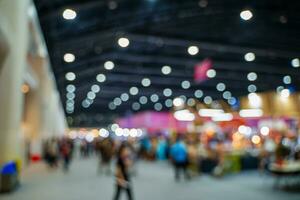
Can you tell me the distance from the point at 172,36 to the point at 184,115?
21.3 feet

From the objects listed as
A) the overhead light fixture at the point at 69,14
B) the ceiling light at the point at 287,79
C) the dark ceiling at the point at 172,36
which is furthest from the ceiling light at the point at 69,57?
the ceiling light at the point at 287,79

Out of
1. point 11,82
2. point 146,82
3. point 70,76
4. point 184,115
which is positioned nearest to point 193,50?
point 184,115

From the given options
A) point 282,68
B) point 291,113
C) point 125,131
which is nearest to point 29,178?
point 291,113

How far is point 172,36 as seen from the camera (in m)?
18.0

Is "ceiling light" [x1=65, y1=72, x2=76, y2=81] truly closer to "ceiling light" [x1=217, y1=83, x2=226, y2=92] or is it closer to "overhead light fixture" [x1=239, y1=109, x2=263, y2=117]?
"ceiling light" [x1=217, y1=83, x2=226, y2=92]

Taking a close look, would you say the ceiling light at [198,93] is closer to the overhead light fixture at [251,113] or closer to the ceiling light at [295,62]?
the ceiling light at [295,62]

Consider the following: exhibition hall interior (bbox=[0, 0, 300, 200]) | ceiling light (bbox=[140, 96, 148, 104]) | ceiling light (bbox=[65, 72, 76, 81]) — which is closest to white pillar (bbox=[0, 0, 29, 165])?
exhibition hall interior (bbox=[0, 0, 300, 200])

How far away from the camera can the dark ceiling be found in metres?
14.5

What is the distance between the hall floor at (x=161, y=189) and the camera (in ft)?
30.3

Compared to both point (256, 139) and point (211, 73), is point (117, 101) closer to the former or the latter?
point (211, 73)

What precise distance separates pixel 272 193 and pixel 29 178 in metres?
8.35

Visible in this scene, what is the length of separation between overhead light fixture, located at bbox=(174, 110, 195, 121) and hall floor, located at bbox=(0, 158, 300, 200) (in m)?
8.73

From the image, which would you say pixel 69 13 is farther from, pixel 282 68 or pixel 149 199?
pixel 282 68

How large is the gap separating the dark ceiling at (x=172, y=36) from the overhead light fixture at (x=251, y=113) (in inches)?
130
